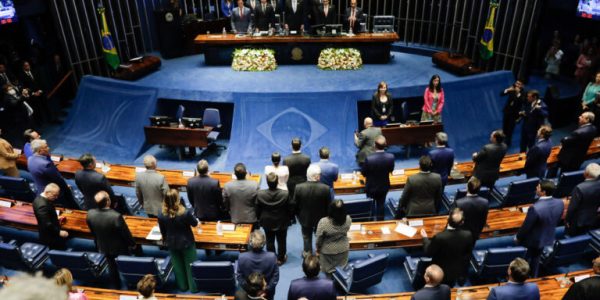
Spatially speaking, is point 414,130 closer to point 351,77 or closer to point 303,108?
point 303,108

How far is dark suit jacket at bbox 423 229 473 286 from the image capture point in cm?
469

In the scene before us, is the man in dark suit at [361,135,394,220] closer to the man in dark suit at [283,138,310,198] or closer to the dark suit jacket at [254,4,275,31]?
the man in dark suit at [283,138,310,198]

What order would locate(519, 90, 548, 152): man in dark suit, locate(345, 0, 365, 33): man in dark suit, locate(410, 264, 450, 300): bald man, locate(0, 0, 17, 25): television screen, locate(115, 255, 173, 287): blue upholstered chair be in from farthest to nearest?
locate(345, 0, 365, 33): man in dark suit < locate(0, 0, 17, 25): television screen < locate(519, 90, 548, 152): man in dark suit < locate(115, 255, 173, 287): blue upholstered chair < locate(410, 264, 450, 300): bald man

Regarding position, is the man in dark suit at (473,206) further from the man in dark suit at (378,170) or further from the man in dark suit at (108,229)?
the man in dark suit at (108,229)

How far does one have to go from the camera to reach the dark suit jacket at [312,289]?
4203 millimetres

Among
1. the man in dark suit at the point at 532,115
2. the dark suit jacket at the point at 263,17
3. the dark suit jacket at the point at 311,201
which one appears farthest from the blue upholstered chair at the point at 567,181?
the dark suit jacket at the point at 263,17

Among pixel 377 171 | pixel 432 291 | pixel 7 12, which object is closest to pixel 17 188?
pixel 377 171

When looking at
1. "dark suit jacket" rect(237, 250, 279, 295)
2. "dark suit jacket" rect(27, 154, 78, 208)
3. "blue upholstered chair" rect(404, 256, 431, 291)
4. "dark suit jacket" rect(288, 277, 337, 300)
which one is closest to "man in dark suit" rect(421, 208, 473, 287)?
"blue upholstered chair" rect(404, 256, 431, 291)

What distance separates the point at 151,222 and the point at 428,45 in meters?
12.7

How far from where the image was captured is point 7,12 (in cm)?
1146

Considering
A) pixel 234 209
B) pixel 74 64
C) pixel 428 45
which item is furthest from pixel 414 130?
pixel 74 64

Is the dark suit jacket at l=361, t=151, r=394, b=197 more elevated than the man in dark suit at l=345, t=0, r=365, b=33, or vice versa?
the man in dark suit at l=345, t=0, r=365, b=33

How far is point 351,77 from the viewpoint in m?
12.4

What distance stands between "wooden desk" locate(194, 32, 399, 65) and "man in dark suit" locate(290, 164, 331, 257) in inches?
322
